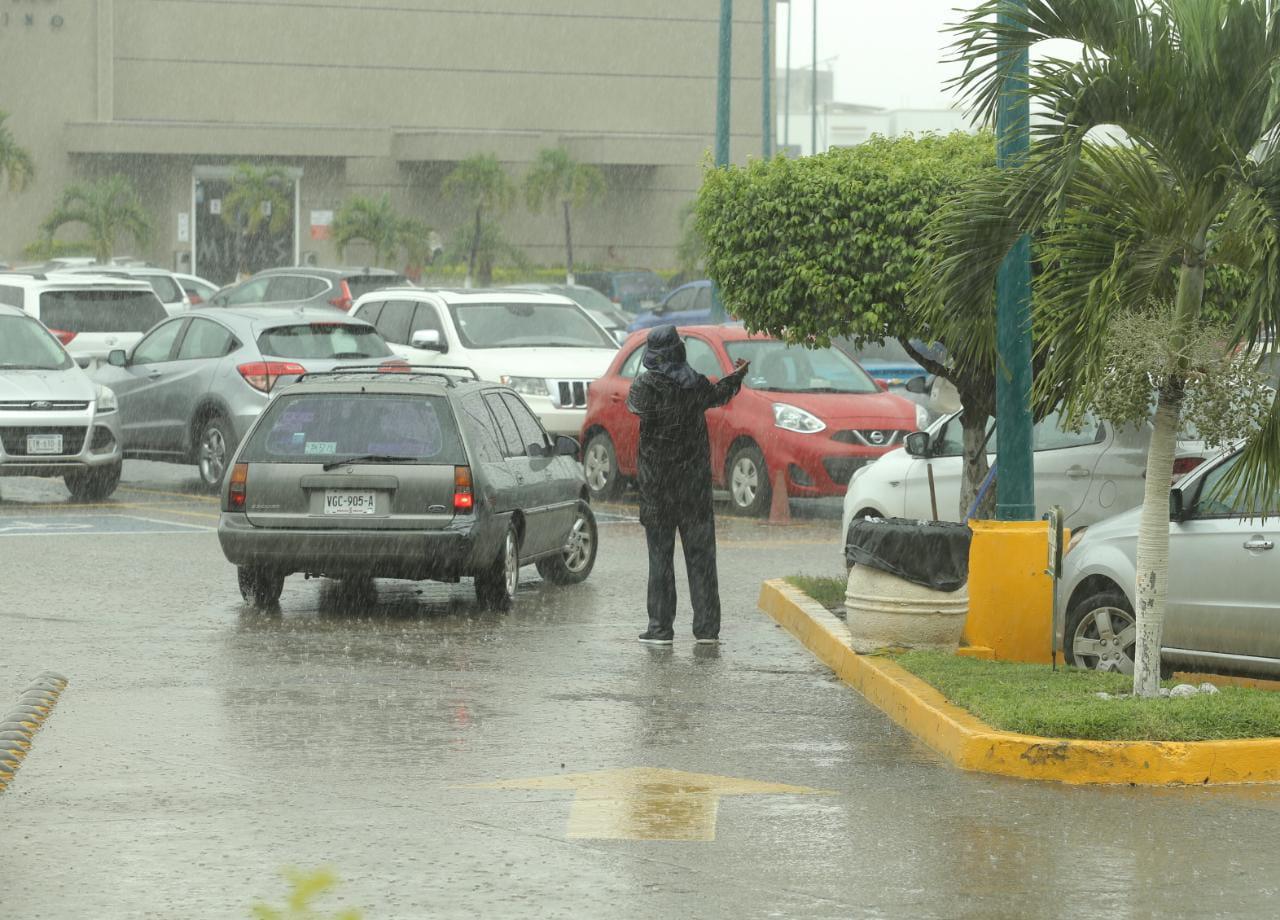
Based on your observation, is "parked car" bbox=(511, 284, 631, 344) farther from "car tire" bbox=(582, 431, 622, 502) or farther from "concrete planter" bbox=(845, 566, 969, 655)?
"concrete planter" bbox=(845, 566, 969, 655)

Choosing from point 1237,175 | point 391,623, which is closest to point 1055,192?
point 1237,175

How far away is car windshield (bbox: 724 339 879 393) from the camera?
20094 millimetres

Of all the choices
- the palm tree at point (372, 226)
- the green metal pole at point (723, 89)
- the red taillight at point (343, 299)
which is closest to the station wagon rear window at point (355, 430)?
the green metal pole at point (723, 89)

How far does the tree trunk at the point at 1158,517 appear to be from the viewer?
30.7 feet

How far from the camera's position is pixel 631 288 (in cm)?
5081

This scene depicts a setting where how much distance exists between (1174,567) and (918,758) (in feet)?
7.27

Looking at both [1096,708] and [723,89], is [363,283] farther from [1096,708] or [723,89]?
[1096,708]

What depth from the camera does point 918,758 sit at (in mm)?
9094

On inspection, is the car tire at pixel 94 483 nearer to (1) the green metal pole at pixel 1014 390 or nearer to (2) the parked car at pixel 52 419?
(2) the parked car at pixel 52 419

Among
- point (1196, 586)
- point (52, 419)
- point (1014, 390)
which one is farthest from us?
point (52, 419)

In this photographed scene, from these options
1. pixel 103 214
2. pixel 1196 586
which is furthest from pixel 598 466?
pixel 103 214

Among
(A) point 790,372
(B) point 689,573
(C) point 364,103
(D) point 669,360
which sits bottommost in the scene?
(B) point 689,573

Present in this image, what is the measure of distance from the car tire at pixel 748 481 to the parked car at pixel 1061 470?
4.03m

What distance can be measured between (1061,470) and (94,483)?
33.0 ft
